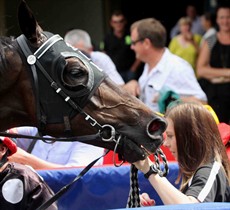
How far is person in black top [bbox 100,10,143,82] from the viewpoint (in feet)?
30.2

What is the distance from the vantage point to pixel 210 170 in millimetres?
3193

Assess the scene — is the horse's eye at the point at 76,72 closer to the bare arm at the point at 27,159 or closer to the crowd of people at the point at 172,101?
the crowd of people at the point at 172,101

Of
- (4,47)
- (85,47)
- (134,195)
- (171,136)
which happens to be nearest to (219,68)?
(85,47)

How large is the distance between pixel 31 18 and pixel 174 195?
0.98 meters

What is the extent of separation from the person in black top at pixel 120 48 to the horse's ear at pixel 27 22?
606cm

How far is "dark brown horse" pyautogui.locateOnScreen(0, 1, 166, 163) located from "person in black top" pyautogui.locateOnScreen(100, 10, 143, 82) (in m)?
6.01

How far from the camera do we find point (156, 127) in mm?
3041

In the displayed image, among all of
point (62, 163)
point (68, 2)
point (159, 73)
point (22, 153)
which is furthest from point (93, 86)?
point (68, 2)

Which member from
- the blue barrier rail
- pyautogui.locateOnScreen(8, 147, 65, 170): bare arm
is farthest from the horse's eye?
pyautogui.locateOnScreen(8, 147, 65, 170): bare arm

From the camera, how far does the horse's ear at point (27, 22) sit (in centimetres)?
294

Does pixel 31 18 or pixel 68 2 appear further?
pixel 68 2

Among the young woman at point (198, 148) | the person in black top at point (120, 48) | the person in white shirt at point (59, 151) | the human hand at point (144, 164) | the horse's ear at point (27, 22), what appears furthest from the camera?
the person in black top at point (120, 48)

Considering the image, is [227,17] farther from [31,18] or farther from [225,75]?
[31,18]

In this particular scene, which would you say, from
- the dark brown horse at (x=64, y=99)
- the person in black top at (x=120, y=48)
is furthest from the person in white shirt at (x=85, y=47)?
the dark brown horse at (x=64, y=99)
